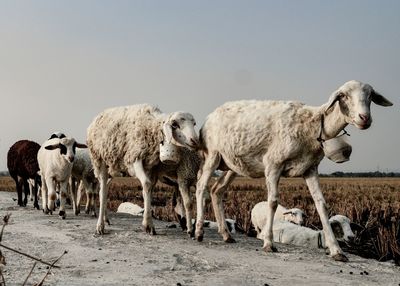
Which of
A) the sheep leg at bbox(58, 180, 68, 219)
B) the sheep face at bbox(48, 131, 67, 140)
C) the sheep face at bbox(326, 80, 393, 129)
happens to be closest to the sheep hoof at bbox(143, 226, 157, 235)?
the sheep leg at bbox(58, 180, 68, 219)

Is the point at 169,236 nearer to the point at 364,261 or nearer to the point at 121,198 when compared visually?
the point at 364,261

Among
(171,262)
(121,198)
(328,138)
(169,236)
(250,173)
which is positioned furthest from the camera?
(121,198)

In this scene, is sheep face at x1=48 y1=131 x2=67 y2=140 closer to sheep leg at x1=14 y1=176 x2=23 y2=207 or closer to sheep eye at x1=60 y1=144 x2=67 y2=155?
sheep eye at x1=60 y1=144 x2=67 y2=155

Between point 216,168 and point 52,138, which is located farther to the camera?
point 52,138

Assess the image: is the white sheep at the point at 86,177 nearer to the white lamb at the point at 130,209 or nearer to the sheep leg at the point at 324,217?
the white lamb at the point at 130,209

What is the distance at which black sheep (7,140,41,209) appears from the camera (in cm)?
1530

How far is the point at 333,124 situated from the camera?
7.46 m

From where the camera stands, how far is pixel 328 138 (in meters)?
7.55

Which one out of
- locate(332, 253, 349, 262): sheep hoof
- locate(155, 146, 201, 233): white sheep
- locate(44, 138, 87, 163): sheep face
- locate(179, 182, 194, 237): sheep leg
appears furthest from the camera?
locate(44, 138, 87, 163): sheep face

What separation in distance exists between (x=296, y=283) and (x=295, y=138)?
2.36m

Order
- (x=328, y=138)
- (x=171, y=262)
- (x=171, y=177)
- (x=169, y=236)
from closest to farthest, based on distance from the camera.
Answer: (x=171, y=262)
(x=328, y=138)
(x=169, y=236)
(x=171, y=177)

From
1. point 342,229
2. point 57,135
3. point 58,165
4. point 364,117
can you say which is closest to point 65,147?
point 58,165

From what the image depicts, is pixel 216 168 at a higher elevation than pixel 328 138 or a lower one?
lower

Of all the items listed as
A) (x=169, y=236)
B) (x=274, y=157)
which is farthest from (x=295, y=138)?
(x=169, y=236)
